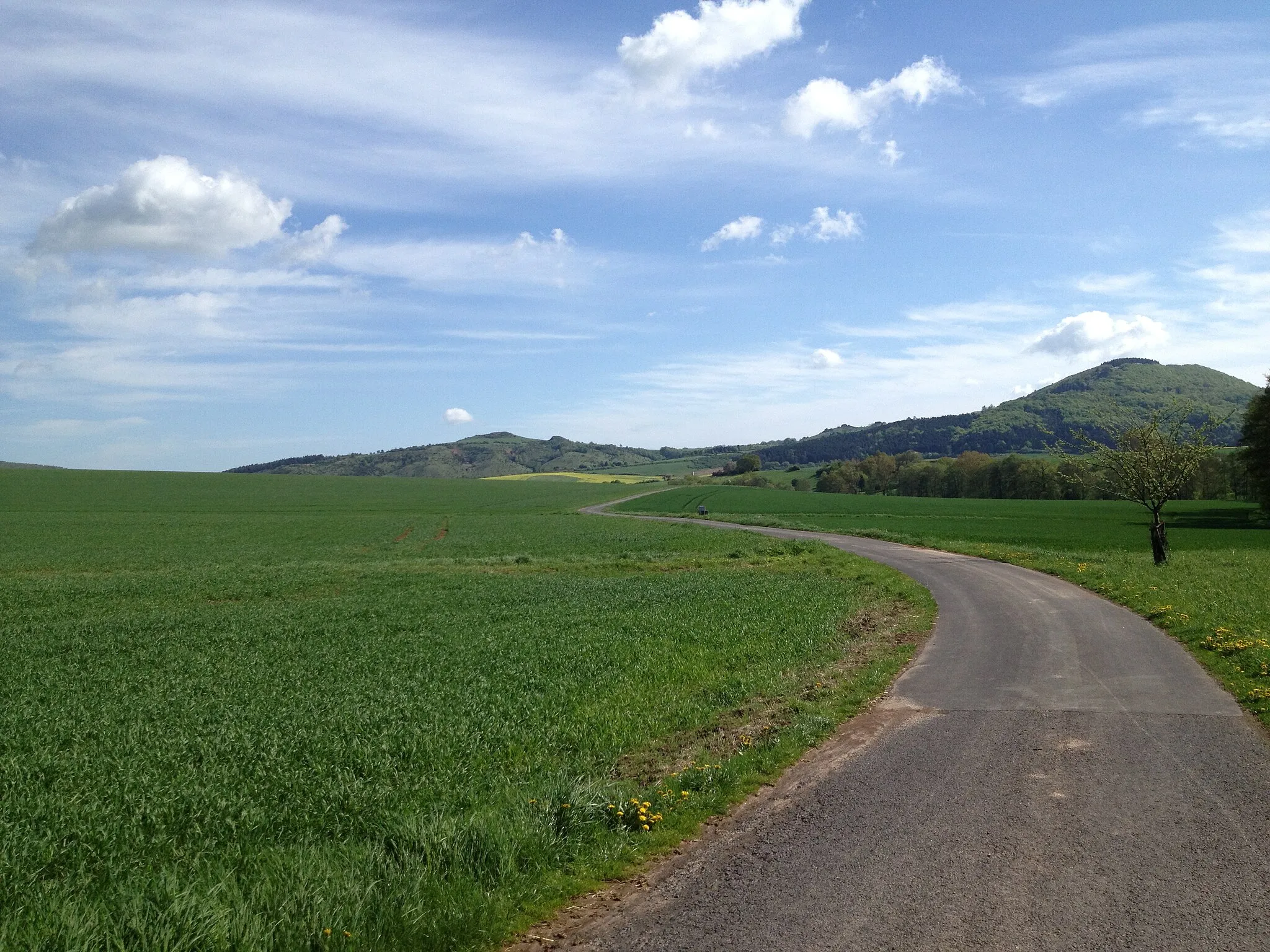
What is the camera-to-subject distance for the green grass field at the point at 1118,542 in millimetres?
16031

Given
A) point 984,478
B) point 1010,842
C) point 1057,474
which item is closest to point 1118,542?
point 1057,474

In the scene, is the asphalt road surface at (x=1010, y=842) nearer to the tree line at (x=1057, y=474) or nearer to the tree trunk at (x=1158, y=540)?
the tree trunk at (x=1158, y=540)

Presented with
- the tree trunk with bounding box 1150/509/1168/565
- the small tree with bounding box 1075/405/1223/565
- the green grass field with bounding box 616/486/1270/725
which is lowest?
the green grass field with bounding box 616/486/1270/725

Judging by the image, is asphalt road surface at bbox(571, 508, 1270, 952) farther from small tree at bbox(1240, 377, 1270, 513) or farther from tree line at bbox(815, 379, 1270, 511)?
small tree at bbox(1240, 377, 1270, 513)

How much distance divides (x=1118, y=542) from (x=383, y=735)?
1914 inches

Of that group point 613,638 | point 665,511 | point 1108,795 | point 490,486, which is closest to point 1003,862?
point 1108,795

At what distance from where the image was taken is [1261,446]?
54188 millimetres

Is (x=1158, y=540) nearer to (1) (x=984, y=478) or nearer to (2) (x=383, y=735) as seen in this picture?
(2) (x=383, y=735)

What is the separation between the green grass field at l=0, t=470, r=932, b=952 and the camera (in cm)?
659

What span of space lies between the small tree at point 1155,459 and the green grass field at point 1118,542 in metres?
2.68

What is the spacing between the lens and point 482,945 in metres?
6.06

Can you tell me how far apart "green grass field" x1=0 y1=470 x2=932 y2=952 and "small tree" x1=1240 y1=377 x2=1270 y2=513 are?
3858cm

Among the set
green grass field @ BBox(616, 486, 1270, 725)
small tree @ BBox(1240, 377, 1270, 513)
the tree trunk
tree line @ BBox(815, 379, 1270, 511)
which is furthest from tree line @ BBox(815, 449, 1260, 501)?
the tree trunk

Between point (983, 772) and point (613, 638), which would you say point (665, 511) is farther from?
point (983, 772)
